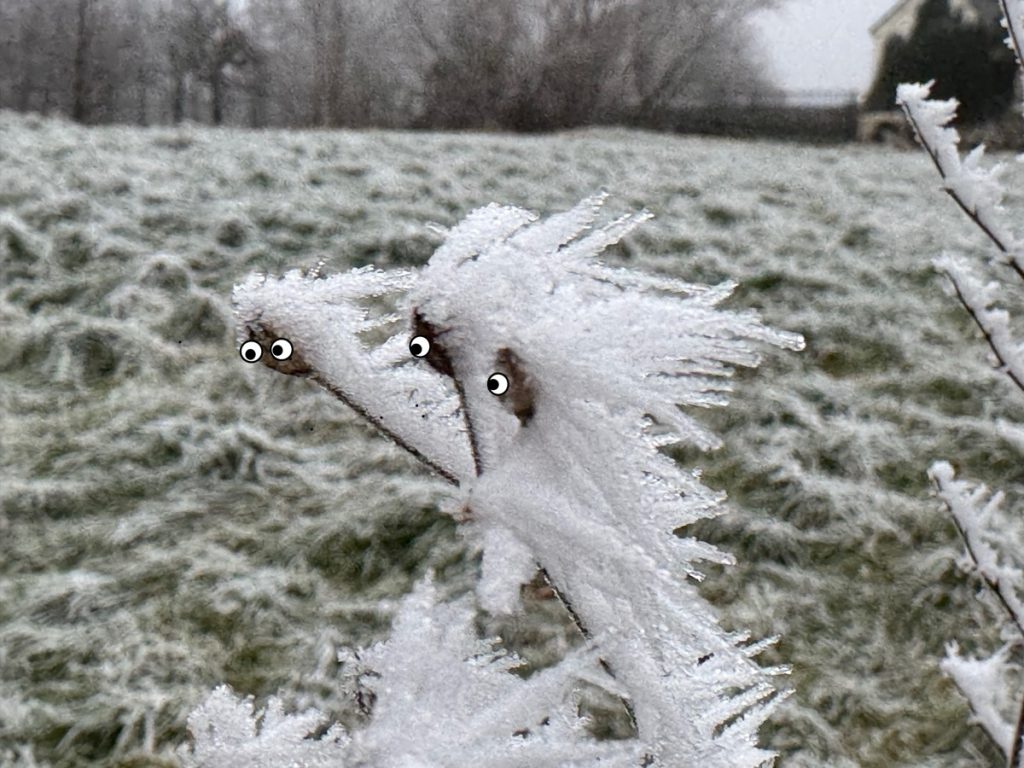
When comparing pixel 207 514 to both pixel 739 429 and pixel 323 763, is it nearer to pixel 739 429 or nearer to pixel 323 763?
pixel 739 429

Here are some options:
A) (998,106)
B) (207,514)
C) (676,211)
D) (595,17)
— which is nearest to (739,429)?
(207,514)

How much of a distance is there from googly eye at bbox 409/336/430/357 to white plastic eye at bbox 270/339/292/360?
0.17 ft

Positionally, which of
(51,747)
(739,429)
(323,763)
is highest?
(323,763)

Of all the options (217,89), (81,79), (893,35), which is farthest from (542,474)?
(893,35)

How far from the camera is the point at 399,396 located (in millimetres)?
428

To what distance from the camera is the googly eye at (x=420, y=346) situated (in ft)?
1.22

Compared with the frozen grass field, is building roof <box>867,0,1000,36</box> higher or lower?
higher

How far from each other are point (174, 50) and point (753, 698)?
8439 mm

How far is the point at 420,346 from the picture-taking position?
39 centimetres

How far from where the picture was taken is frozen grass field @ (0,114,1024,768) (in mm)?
2527

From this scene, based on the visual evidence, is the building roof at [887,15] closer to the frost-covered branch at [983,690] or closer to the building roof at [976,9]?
the building roof at [976,9]

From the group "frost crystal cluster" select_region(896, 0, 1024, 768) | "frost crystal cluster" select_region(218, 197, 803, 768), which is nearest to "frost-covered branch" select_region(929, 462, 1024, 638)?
"frost crystal cluster" select_region(896, 0, 1024, 768)

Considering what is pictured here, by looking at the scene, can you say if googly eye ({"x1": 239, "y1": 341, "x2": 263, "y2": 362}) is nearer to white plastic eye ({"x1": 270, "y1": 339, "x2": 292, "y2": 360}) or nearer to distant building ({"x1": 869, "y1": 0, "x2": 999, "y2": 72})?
white plastic eye ({"x1": 270, "y1": 339, "x2": 292, "y2": 360})

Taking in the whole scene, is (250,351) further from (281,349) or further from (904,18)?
(904,18)
